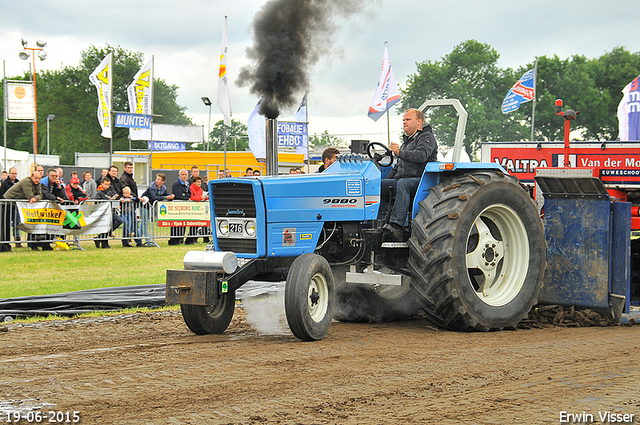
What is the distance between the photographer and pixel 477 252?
20.1 ft

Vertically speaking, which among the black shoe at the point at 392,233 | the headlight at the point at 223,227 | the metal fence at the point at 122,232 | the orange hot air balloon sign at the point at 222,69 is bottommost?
the metal fence at the point at 122,232

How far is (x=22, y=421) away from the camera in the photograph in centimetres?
327

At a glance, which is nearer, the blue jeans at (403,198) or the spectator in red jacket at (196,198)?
the blue jeans at (403,198)

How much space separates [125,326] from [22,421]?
3.22 m

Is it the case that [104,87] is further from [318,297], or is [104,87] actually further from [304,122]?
[318,297]

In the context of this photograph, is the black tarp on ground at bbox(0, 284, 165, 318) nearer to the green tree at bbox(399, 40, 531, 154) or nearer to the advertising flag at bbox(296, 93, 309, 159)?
the advertising flag at bbox(296, 93, 309, 159)

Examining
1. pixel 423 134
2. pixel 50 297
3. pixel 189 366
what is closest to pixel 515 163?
pixel 423 134

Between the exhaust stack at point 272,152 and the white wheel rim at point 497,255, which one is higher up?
the exhaust stack at point 272,152

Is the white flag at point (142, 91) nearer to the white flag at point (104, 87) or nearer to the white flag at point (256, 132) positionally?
the white flag at point (104, 87)

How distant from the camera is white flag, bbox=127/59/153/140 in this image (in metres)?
24.2

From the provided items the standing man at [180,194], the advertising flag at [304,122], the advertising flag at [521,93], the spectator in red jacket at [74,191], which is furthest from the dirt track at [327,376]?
the advertising flag at [521,93]

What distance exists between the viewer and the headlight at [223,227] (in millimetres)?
5770

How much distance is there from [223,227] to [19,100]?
49.2 feet

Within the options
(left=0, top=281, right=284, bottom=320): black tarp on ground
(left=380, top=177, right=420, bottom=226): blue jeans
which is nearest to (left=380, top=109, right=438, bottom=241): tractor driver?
(left=380, top=177, right=420, bottom=226): blue jeans
